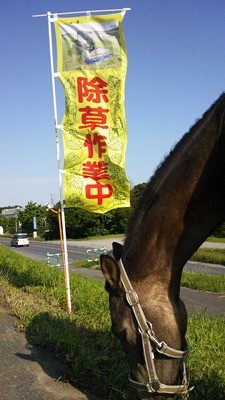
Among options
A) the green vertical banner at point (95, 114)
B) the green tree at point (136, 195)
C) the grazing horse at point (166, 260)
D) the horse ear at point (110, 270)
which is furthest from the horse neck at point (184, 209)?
the green vertical banner at point (95, 114)

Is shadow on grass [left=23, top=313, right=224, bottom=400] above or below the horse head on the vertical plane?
below

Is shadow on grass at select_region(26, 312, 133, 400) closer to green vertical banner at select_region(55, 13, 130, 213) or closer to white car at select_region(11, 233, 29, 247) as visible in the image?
green vertical banner at select_region(55, 13, 130, 213)

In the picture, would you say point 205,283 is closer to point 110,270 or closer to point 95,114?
point 95,114

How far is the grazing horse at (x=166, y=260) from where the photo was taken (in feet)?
7.54

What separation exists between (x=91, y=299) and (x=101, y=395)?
7.98 feet

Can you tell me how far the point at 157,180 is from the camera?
2.48 metres

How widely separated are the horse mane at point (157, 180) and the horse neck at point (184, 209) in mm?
17

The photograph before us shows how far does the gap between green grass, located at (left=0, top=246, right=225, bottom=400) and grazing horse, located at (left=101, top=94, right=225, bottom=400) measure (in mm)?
909

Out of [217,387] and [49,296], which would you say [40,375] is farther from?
[49,296]

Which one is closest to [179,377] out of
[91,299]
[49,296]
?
[91,299]

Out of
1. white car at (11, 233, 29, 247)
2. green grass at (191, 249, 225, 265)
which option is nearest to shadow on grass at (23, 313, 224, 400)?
green grass at (191, 249, 225, 265)

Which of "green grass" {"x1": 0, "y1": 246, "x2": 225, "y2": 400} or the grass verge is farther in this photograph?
the grass verge

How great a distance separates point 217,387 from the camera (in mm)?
3072

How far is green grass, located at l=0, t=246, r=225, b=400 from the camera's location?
3.25 metres
